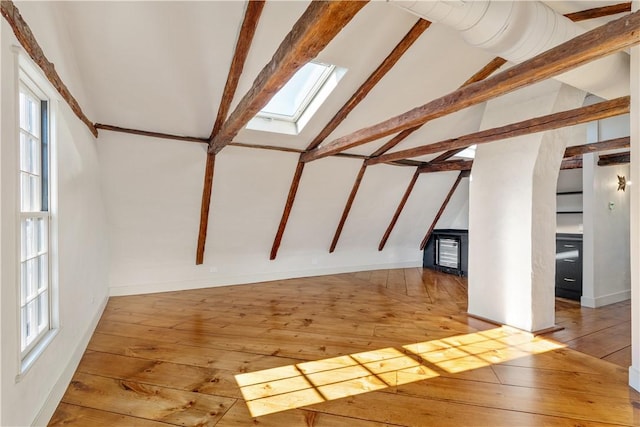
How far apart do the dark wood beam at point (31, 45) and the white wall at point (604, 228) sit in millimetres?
6040

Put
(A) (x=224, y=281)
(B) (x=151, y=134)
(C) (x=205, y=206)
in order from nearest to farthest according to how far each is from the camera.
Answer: (B) (x=151, y=134)
(C) (x=205, y=206)
(A) (x=224, y=281)

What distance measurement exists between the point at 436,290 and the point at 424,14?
14.8ft

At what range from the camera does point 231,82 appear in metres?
3.02

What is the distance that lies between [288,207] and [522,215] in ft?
10.9

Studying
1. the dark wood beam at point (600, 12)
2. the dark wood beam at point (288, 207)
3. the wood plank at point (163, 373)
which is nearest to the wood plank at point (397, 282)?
the dark wood beam at point (288, 207)

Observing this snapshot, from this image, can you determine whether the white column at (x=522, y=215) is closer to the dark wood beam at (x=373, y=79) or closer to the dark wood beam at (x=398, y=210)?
the dark wood beam at (x=373, y=79)

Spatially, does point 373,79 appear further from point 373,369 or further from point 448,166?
point 373,369

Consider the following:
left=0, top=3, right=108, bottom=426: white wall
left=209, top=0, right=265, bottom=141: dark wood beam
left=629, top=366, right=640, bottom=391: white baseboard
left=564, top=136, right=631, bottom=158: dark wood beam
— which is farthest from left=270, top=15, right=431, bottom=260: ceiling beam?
left=629, top=366, right=640, bottom=391: white baseboard

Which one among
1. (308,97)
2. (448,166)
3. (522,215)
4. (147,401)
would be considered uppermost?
(308,97)

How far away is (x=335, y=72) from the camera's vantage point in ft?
11.6

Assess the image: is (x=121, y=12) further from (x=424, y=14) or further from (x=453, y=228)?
(x=453, y=228)

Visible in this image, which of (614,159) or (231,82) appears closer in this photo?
(231,82)

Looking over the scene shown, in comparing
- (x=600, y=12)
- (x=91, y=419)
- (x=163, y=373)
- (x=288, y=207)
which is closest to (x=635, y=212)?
(x=600, y=12)

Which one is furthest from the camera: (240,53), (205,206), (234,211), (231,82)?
(234,211)
